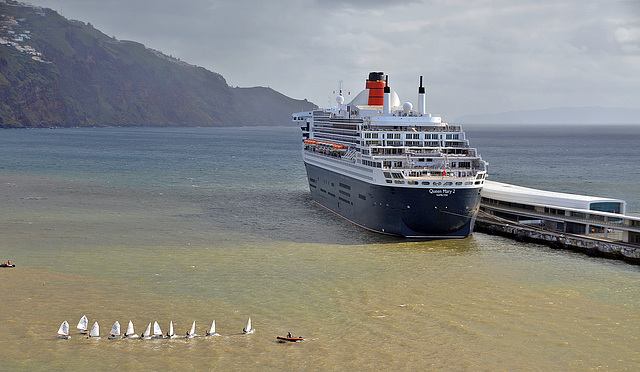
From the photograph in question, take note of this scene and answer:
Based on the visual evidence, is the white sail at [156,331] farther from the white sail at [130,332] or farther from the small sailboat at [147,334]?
the white sail at [130,332]

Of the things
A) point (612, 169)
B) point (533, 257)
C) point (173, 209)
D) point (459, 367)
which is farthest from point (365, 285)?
point (612, 169)

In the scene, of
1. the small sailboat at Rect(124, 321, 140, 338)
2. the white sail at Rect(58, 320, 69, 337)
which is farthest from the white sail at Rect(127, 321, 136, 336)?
the white sail at Rect(58, 320, 69, 337)

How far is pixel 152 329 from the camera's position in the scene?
27.5m

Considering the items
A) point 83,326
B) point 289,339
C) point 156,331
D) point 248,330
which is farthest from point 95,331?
point 289,339

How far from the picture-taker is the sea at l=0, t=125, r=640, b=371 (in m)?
25.5

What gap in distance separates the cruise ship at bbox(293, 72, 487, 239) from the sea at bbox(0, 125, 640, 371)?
1.64m

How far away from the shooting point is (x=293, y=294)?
3328cm

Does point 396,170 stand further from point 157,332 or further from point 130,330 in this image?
point 130,330

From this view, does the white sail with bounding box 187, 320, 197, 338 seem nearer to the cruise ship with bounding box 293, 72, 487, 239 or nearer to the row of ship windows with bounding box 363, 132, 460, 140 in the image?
the cruise ship with bounding box 293, 72, 487, 239

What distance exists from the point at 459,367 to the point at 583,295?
40.9 feet

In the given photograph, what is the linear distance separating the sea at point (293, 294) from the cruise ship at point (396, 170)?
1.64 m

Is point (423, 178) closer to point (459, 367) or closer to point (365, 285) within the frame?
point (365, 285)

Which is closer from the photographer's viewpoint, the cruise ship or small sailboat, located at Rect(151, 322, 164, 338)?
small sailboat, located at Rect(151, 322, 164, 338)

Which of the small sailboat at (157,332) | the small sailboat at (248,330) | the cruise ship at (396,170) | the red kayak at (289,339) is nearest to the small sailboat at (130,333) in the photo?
the small sailboat at (157,332)
